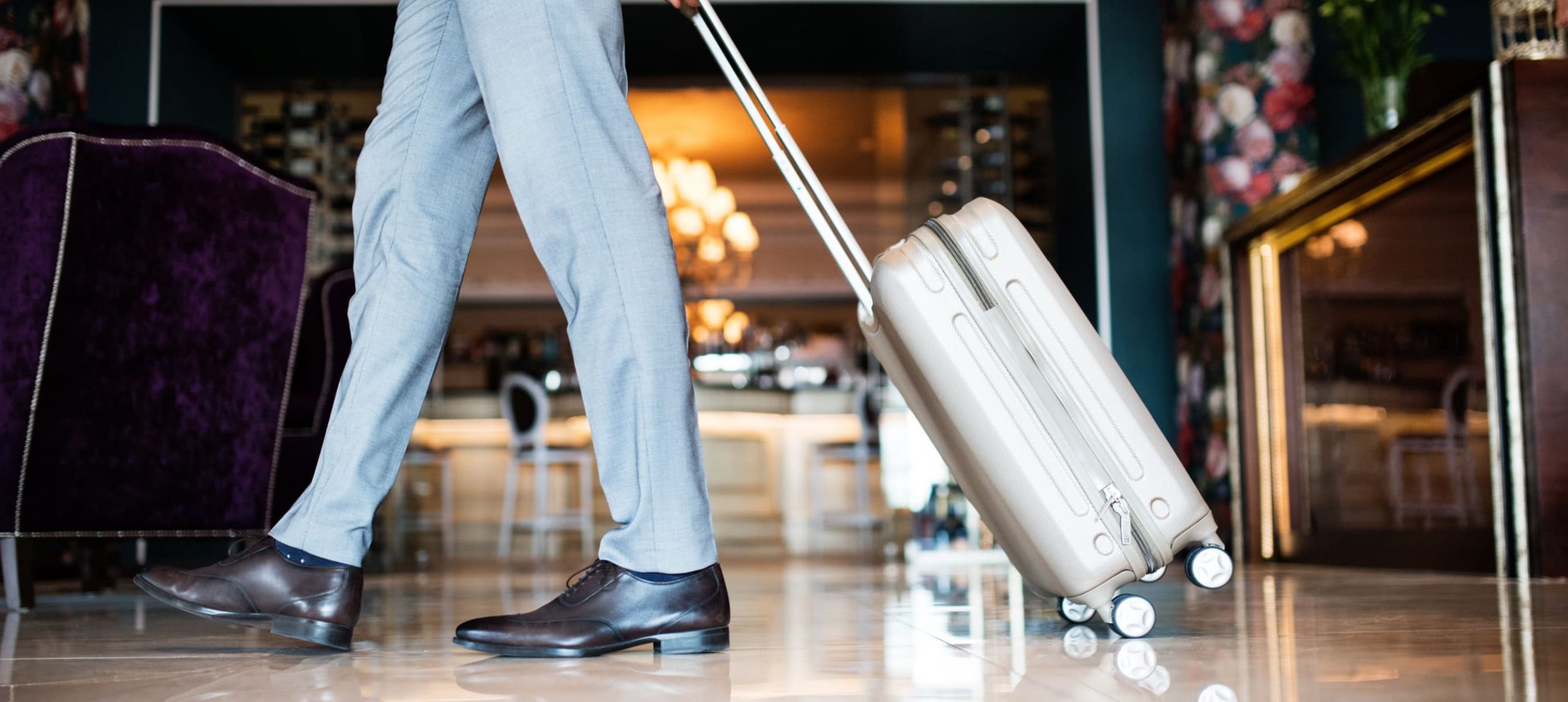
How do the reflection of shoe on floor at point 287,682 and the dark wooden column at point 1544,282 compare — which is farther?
the dark wooden column at point 1544,282

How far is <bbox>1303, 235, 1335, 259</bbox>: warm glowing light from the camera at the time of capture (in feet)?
10.7

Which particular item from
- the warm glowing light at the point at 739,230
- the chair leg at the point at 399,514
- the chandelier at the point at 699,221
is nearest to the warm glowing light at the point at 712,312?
the chandelier at the point at 699,221

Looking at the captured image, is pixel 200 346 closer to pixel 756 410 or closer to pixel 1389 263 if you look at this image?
pixel 1389 263

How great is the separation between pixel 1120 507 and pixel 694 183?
627 cm

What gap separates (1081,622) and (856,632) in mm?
266

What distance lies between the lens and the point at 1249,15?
4016mm

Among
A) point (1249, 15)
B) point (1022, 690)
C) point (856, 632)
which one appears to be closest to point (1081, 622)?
point (856, 632)

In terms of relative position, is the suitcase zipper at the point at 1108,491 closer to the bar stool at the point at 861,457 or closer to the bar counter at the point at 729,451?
the bar stool at the point at 861,457

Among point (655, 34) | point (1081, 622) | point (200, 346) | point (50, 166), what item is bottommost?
point (1081, 622)

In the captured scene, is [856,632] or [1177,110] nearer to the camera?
[856,632]

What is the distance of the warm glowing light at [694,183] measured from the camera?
7.30 m

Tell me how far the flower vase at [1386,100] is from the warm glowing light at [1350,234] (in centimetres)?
26

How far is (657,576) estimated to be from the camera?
110 cm

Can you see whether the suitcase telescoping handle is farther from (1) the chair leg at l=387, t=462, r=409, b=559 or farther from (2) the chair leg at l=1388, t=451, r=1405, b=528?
(1) the chair leg at l=387, t=462, r=409, b=559
